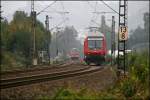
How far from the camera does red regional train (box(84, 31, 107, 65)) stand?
46606mm

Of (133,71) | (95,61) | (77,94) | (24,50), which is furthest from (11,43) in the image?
(77,94)

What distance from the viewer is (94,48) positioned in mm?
47062

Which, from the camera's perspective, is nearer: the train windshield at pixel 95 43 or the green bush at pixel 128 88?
the green bush at pixel 128 88

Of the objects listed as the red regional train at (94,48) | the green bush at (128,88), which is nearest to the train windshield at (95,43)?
the red regional train at (94,48)

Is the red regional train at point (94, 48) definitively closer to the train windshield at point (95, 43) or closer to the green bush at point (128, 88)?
the train windshield at point (95, 43)

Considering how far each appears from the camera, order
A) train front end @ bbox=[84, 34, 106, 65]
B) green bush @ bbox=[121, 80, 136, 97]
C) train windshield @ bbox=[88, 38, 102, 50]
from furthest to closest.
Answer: train windshield @ bbox=[88, 38, 102, 50]
train front end @ bbox=[84, 34, 106, 65]
green bush @ bbox=[121, 80, 136, 97]

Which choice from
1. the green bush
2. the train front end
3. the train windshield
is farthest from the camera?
the train windshield

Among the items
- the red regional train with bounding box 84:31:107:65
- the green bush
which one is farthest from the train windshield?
the green bush

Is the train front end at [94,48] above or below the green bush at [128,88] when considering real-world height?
above

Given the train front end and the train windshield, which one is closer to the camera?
the train front end

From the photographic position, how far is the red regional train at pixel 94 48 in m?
46.6

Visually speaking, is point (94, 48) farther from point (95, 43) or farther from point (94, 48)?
point (95, 43)

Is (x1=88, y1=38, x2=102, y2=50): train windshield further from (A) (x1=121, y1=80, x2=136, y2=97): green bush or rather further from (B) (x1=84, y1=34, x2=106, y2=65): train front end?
(A) (x1=121, y1=80, x2=136, y2=97): green bush

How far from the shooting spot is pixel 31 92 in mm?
13602
